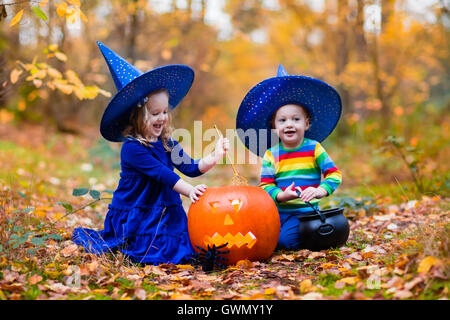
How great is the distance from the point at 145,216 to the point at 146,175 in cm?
33

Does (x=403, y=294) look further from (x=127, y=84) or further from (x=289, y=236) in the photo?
(x=127, y=84)

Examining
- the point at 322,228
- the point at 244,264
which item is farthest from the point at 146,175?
the point at 322,228

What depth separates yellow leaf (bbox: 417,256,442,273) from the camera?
2.08m

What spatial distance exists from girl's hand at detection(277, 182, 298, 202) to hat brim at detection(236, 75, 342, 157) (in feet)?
1.78

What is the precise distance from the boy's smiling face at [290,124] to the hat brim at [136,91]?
2.75 feet

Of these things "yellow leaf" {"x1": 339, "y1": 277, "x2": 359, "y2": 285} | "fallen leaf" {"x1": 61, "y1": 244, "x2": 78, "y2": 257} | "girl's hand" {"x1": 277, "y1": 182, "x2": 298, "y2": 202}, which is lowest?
"yellow leaf" {"x1": 339, "y1": 277, "x2": 359, "y2": 285}

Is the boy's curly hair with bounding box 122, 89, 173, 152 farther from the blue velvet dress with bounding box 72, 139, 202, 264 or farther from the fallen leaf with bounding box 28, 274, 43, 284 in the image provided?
the fallen leaf with bounding box 28, 274, 43, 284

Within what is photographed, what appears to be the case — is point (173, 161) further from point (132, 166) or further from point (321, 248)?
point (321, 248)

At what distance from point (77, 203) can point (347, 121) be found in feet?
27.1

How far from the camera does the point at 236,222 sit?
2.81 meters

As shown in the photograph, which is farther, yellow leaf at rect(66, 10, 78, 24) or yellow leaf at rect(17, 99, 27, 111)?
yellow leaf at rect(17, 99, 27, 111)

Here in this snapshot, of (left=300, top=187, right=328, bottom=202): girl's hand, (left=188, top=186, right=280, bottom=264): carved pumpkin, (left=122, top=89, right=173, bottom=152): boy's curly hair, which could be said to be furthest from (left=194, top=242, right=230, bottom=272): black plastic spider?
(left=122, top=89, right=173, bottom=152): boy's curly hair

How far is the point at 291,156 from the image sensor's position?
3408 millimetres
